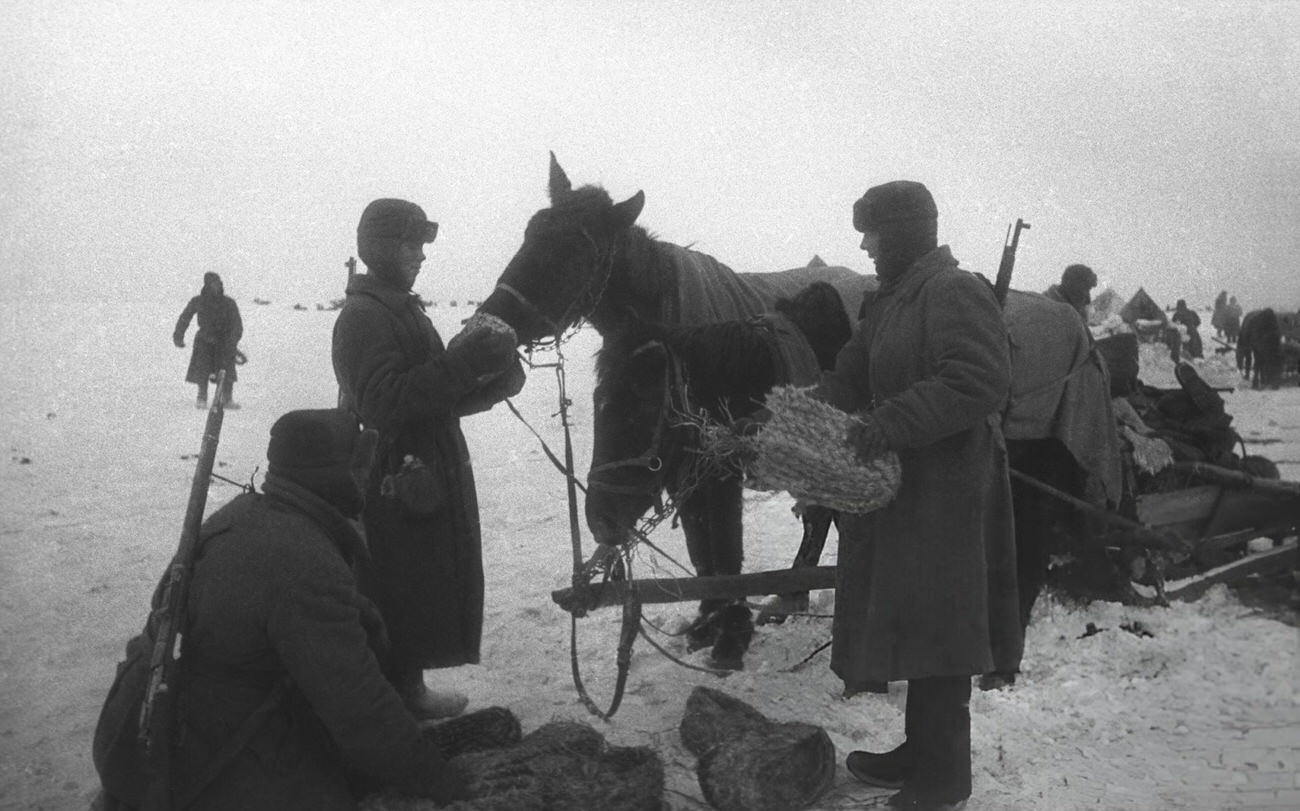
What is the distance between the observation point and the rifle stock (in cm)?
219

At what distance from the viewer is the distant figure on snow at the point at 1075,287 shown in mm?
5866

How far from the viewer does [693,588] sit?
3.76 meters

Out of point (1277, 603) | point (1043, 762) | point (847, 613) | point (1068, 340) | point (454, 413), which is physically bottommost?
point (1043, 762)

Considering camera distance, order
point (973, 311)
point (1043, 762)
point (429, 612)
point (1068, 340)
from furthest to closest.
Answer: point (1068, 340) < point (429, 612) < point (1043, 762) < point (973, 311)

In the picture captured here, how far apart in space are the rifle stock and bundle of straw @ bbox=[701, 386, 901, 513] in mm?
1725

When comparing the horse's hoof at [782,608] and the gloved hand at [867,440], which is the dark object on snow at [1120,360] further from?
the gloved hand at [867,440]

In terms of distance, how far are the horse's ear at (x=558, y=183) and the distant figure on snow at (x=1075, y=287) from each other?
3858 millimetres

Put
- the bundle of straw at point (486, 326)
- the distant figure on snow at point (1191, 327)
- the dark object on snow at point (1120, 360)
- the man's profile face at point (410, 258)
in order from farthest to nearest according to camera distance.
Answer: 1. the distant figure on snow at point (1191, 327)
2. the dark object on snow at point (1120, 360)
3. the man's profile face at point (410, 258)
4. the bundle of straw at point (486, 326)

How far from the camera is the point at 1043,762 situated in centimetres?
331

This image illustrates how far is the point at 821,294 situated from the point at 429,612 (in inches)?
95.5

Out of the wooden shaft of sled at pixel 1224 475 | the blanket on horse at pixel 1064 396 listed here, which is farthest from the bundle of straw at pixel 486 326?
the wooden shaft of sled at pixel 1224 475

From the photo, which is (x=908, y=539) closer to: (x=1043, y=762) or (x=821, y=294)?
(x=1043, y=762)

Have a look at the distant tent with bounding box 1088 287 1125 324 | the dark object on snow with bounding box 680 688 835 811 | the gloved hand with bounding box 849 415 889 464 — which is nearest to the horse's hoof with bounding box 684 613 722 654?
the dark object on snow with bounding box 680 688 835 811

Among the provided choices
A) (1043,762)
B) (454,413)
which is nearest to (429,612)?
(454,413)
